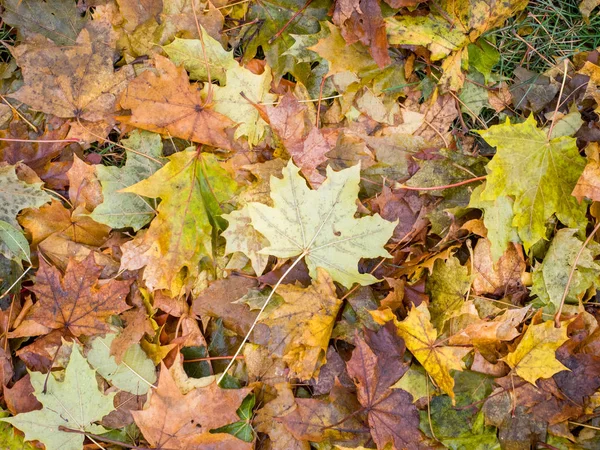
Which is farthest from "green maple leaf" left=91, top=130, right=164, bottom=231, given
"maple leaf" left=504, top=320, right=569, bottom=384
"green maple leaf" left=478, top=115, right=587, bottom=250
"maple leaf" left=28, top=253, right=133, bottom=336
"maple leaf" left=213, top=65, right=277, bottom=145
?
"maple leaf" left=504, top=320, right=569, bottom=384

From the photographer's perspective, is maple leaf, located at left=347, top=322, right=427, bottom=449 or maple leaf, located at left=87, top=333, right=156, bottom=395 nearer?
maple leaf, located at left=347, top=322, right=427, bottom=449

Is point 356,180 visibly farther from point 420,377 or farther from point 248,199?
point 420,377

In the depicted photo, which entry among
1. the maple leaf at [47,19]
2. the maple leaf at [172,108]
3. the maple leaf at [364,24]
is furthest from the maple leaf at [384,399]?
the maple leaf at [47,19]

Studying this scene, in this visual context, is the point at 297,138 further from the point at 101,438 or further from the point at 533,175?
the point at 101,438

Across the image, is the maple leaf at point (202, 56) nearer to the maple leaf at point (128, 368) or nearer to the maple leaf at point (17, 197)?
the maple leaf at point (17, 197)

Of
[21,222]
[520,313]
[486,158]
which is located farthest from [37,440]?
[486,158]

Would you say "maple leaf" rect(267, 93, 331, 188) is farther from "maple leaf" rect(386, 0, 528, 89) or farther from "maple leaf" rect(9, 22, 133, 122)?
"maple leaf" rect(9, 22, 133, 122)
